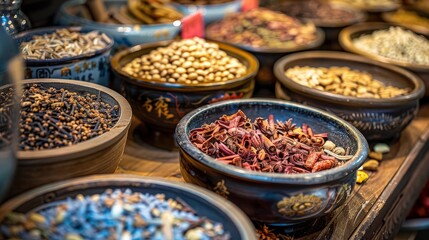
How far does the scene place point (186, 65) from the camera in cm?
202

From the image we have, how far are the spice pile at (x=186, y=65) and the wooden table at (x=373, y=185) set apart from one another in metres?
0.28

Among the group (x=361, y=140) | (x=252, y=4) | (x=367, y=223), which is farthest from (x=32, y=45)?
(x=252, y=4)

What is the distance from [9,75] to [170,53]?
1.00 m

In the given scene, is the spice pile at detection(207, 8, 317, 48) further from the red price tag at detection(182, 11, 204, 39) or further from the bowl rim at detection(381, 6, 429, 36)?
the bowl rim at detection(381, 6, 429, 36)

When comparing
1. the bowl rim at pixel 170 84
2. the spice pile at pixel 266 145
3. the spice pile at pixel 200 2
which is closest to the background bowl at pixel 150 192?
the spice pile at pixel 266 145

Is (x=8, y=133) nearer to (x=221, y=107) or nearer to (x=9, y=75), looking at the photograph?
(x=9, y=75)

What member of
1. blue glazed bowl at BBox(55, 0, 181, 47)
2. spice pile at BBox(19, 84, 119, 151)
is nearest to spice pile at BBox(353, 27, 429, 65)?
blue glazed bowl at BBox(55, 0, 181, 47)

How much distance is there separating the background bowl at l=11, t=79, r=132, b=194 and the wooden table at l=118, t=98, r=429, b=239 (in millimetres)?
449

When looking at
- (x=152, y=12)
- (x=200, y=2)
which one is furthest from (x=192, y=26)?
(x=200, y=2)

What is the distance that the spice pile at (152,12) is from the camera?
249 centimetres

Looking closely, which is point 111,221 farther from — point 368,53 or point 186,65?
point 368,53

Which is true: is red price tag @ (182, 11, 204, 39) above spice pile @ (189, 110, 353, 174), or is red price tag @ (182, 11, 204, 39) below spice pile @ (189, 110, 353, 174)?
above

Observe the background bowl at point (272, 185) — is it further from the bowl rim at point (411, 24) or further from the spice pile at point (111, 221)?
the bowl rim at point (411, 24)

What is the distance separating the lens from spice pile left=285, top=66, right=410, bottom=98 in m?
2.17
